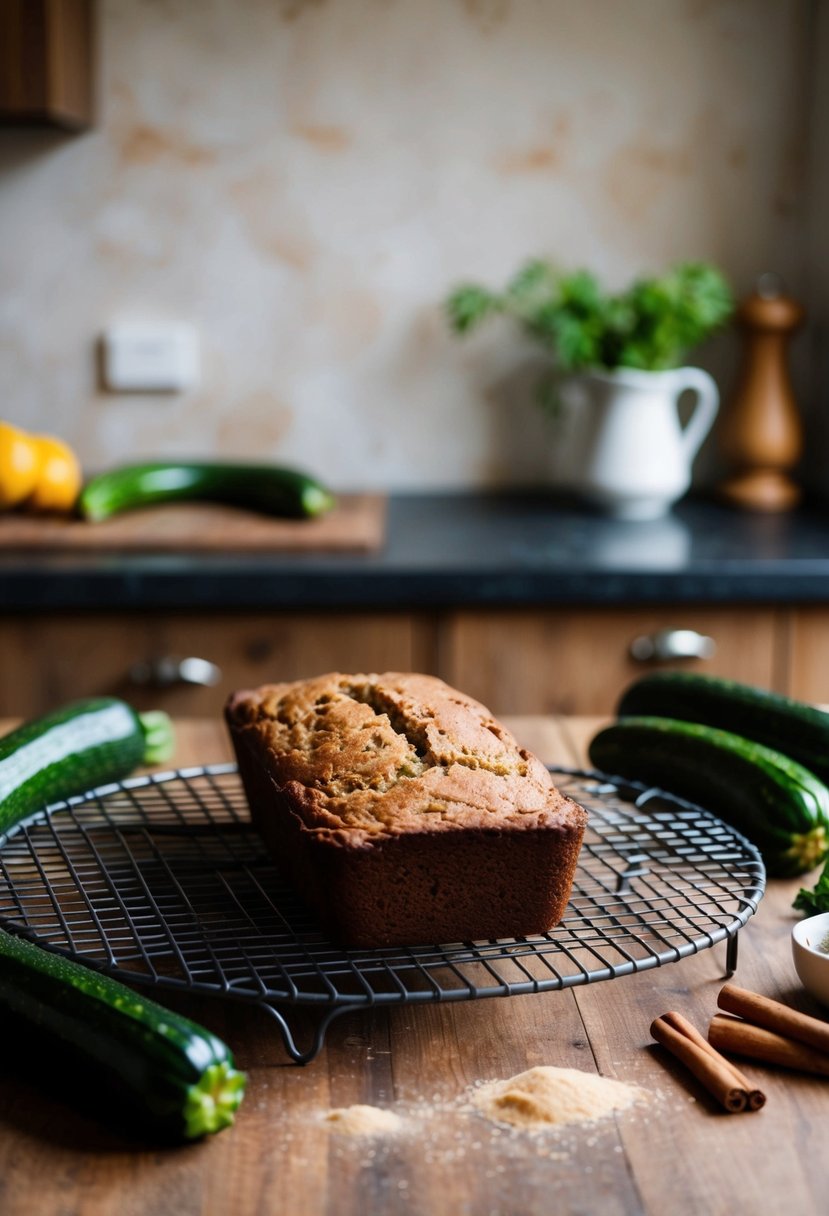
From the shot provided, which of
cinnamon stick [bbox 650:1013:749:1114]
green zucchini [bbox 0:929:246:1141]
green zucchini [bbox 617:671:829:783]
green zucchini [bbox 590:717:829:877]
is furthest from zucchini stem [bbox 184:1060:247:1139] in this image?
green zucchini [bbox 617:671:829:783]

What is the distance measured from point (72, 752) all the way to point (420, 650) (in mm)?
899

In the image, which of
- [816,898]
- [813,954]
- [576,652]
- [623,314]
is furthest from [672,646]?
[813,954]

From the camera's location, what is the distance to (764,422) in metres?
2.50

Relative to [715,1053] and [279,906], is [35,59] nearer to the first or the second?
[279,906]

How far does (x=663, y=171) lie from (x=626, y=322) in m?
0.36

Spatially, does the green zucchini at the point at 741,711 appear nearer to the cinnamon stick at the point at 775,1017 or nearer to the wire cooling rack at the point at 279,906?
the wire cooling rack at the point at 279,906

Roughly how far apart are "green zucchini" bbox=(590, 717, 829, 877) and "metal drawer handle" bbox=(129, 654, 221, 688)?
861mm

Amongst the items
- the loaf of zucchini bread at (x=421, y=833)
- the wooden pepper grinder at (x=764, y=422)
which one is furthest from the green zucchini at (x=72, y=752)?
the wooden pepper grinder at (x=764, y=422)

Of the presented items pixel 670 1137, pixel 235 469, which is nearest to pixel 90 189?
pixel 235 469

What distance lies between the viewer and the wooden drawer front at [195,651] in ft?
6.47

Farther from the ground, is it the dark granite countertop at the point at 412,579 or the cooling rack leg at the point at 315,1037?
the dark granite countertop at the point at 412,579

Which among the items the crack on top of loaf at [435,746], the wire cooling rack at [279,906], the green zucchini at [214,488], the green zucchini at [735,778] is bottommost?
the wire cooling rack at [279,906]

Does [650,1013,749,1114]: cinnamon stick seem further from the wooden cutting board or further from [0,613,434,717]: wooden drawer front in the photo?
the wooden cutting board

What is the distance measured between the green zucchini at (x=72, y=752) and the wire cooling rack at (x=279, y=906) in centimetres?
3
